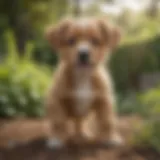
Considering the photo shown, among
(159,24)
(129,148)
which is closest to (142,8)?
(159,24)

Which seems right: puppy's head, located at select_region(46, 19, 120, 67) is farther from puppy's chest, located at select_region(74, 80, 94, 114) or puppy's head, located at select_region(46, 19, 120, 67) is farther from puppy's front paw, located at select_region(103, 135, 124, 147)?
puppy's front paw, located at select_region(103, 135, 124, 147)

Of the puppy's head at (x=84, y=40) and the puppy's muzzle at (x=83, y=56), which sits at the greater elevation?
the puppy's head at (x=84, y=40)

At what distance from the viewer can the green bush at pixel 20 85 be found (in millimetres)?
886

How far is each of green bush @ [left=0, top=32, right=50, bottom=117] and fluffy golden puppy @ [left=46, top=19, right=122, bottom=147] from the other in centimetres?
3

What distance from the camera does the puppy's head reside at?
0.85 metres

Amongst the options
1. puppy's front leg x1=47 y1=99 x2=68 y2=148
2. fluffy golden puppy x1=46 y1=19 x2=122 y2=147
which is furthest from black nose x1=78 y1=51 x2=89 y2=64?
puppy's front leg x1=47 y1=99 x2=68 y2=148

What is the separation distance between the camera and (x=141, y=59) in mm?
877

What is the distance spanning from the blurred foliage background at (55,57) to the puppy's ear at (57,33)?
13 mm

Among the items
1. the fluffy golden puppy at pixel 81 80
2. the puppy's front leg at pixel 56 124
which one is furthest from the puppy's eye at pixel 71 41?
the puppy's front leg at pixel 56 124

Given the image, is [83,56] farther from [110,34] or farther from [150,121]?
[150,121]

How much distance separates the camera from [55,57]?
874mm

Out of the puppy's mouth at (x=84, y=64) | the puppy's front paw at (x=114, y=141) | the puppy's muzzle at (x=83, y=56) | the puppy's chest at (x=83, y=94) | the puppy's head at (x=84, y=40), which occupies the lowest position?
the puppy's front paw at (x=114, y=141)

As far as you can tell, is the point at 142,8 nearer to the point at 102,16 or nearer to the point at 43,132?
the point at 102,16

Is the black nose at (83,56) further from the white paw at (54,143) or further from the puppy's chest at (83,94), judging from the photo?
the white paw at (54,143)
